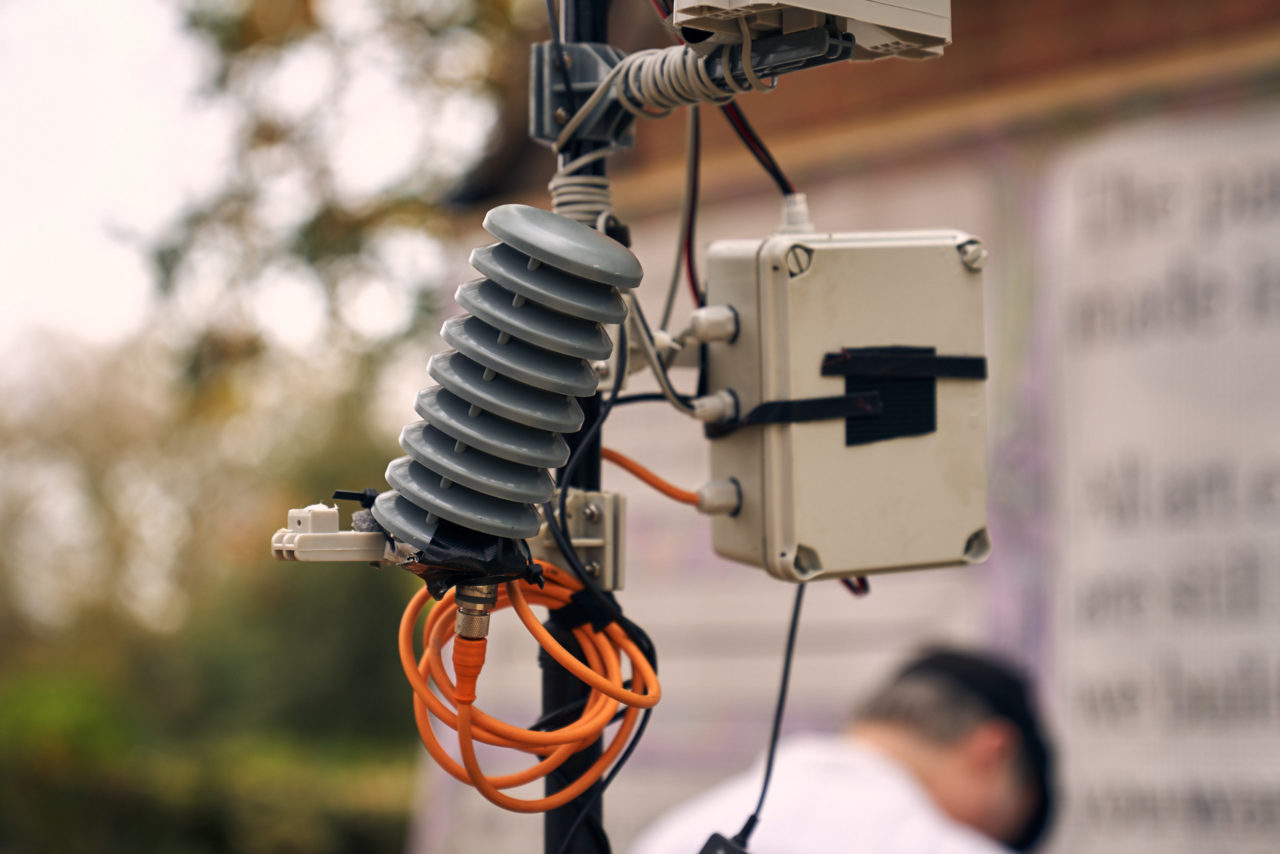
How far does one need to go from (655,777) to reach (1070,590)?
149cm

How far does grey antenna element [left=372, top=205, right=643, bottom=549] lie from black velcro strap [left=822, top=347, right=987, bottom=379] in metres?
0.32

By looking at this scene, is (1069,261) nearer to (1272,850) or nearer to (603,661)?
(1272,850)

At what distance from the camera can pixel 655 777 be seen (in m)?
3.59

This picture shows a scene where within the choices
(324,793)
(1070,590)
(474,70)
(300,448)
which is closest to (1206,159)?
(1070,590)

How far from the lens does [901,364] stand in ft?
3.49

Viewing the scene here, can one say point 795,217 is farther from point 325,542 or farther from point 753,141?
point 325,542

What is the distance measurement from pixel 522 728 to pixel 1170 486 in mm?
2278

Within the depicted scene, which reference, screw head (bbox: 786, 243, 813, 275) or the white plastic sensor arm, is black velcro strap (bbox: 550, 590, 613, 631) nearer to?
the white plastic sensor arm

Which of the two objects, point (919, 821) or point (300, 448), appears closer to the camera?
point (919, 821)

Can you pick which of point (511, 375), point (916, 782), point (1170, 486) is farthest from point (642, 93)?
point (1170, 486)

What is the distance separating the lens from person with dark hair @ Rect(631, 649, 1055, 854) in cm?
177

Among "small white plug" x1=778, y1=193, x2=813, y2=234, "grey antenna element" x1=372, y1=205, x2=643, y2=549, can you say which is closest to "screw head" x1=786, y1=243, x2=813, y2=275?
"small white plug" x1=778, y1=193, x2=813, y2=234

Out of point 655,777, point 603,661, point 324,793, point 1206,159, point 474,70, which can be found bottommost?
point 324,793

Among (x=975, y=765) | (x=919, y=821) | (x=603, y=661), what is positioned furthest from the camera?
(x=975, y=765)
